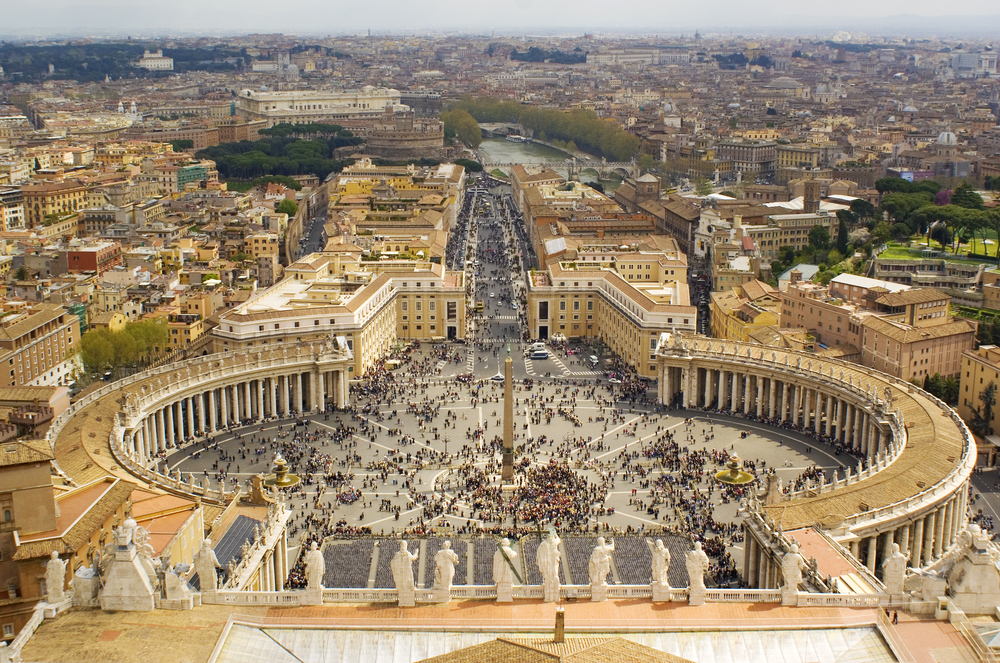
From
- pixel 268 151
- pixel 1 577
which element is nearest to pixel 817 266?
pixel 1 577

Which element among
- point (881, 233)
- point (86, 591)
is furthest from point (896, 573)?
point (881, 233)

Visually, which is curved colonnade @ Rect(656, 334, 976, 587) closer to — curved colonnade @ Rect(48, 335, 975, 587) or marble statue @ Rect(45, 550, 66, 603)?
curved colonnade @ Rect(48, 335, 975, 587)

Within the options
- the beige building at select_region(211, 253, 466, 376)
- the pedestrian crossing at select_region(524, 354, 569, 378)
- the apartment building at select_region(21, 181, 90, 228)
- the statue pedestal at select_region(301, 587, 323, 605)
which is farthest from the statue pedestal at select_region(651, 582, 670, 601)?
the apartment building at select_region(21, 181, 90, 228)

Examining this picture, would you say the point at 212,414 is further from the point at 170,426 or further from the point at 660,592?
the point at 660,592

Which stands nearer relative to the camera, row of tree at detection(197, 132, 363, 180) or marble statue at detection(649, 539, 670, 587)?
marble statue at detection(649, 539, 670, 587)

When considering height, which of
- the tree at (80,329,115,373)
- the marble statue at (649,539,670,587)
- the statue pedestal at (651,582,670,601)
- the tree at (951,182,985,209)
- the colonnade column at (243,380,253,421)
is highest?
the tree at (951,182,985,209)
